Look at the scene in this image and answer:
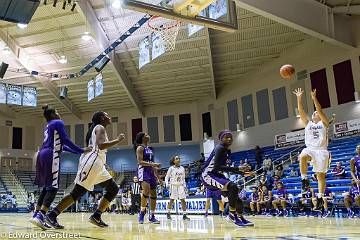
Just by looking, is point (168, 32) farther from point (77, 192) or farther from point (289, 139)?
point (77, 192)

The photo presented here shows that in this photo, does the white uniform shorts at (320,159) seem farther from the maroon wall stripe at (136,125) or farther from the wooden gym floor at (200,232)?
the maroon wall stripe at (136,125)

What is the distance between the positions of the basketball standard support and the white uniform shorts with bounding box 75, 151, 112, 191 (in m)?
9.36

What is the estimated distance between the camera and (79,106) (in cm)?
3075

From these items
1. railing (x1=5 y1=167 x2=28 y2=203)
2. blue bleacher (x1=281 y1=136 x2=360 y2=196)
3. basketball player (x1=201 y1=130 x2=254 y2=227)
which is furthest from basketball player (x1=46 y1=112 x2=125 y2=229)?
railing (x1=5 y1=167 x2=28 y2=203)

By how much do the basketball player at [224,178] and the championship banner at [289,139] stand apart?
1495 cm

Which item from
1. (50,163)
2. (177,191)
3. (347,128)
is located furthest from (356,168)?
(347,128)

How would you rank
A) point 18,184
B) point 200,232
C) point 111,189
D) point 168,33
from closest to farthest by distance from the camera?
1. point 200,232
2. point 111,189
3. point 168,33
4. point 18,184

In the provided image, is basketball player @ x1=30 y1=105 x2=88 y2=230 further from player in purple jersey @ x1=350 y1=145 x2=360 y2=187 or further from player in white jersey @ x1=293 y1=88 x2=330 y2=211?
player in purple jersey @ x1=350 y1=145 x2=360 y2=187

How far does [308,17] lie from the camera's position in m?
16.4

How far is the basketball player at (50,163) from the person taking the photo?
547cm

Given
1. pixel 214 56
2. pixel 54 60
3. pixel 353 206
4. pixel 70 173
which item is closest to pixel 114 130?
pixel 70 173

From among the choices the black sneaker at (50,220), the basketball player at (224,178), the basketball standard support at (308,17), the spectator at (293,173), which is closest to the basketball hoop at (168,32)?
the basketball standard support at (308,17)

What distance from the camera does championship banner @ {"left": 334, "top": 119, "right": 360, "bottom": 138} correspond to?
59.2ft

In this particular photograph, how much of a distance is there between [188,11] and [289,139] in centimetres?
1376
